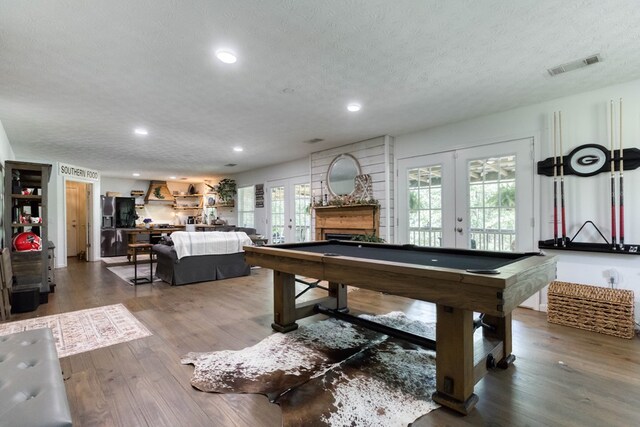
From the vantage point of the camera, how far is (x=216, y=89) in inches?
127

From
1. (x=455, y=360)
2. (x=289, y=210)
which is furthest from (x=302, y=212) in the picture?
(x=455, y=360)

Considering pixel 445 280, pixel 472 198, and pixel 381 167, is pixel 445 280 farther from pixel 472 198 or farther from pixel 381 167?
pixel 381 167

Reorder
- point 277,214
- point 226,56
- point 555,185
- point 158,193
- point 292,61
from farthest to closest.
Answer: point 158,193 → point 277,214 → point 555,185 → point 292,61 → point 226,56

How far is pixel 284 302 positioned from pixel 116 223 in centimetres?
831

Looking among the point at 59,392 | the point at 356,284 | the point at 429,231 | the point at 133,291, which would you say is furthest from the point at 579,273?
the point at 133,291

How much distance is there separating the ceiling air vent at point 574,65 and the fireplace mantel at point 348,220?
2832 millimetres

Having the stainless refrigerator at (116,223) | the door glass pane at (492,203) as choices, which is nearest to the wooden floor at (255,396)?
the door glass pane at (492,203)

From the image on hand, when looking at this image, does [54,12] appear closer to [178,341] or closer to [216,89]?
[216,89]

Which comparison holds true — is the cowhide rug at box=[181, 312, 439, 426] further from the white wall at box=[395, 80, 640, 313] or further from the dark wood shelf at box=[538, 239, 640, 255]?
the white wall at box=[395, 80, 640, 313]

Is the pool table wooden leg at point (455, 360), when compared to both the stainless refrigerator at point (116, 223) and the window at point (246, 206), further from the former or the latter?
the stainless refrigerator at point (116, 223)

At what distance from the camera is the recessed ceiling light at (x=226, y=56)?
2469 millimetres

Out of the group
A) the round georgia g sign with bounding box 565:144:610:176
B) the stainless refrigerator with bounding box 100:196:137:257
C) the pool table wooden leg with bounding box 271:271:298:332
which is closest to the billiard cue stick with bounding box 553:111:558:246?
the round georgia g sign with bounding box 565:144:610:176

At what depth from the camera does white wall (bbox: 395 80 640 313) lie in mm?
3111

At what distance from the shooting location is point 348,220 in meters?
5.60
